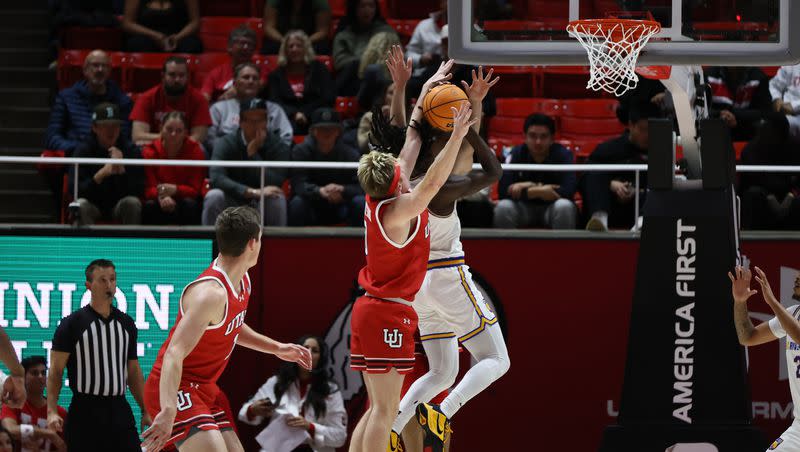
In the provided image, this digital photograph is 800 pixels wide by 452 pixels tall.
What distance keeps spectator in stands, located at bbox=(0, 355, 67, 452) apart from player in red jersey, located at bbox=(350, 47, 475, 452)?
3.42 metres

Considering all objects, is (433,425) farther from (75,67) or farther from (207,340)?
(75,67)

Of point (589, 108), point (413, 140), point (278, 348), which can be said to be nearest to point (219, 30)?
point (589, 108)

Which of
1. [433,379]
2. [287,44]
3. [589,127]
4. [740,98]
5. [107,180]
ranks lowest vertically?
[433,379]

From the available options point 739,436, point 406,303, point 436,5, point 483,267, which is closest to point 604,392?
point 483,267

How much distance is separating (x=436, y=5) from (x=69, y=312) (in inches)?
217

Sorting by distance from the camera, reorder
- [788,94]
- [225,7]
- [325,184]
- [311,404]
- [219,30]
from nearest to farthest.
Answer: [311,404], [325,184], [788,94], [219,30], [225,7]

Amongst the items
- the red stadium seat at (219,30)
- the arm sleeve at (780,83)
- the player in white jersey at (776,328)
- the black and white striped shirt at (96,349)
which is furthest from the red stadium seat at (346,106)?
the player in white jersey at (776,328)

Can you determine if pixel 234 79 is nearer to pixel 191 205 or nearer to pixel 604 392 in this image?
pixel 191 205

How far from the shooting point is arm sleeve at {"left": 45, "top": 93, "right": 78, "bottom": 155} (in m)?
11.6

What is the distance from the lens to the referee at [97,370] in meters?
9.49

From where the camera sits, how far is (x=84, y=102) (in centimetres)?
1198

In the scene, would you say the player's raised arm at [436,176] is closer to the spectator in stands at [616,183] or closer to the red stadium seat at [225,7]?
the spectator in stands at [616,183]

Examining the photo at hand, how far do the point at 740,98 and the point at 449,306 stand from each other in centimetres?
509

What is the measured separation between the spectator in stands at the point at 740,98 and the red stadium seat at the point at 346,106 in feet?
10.5
